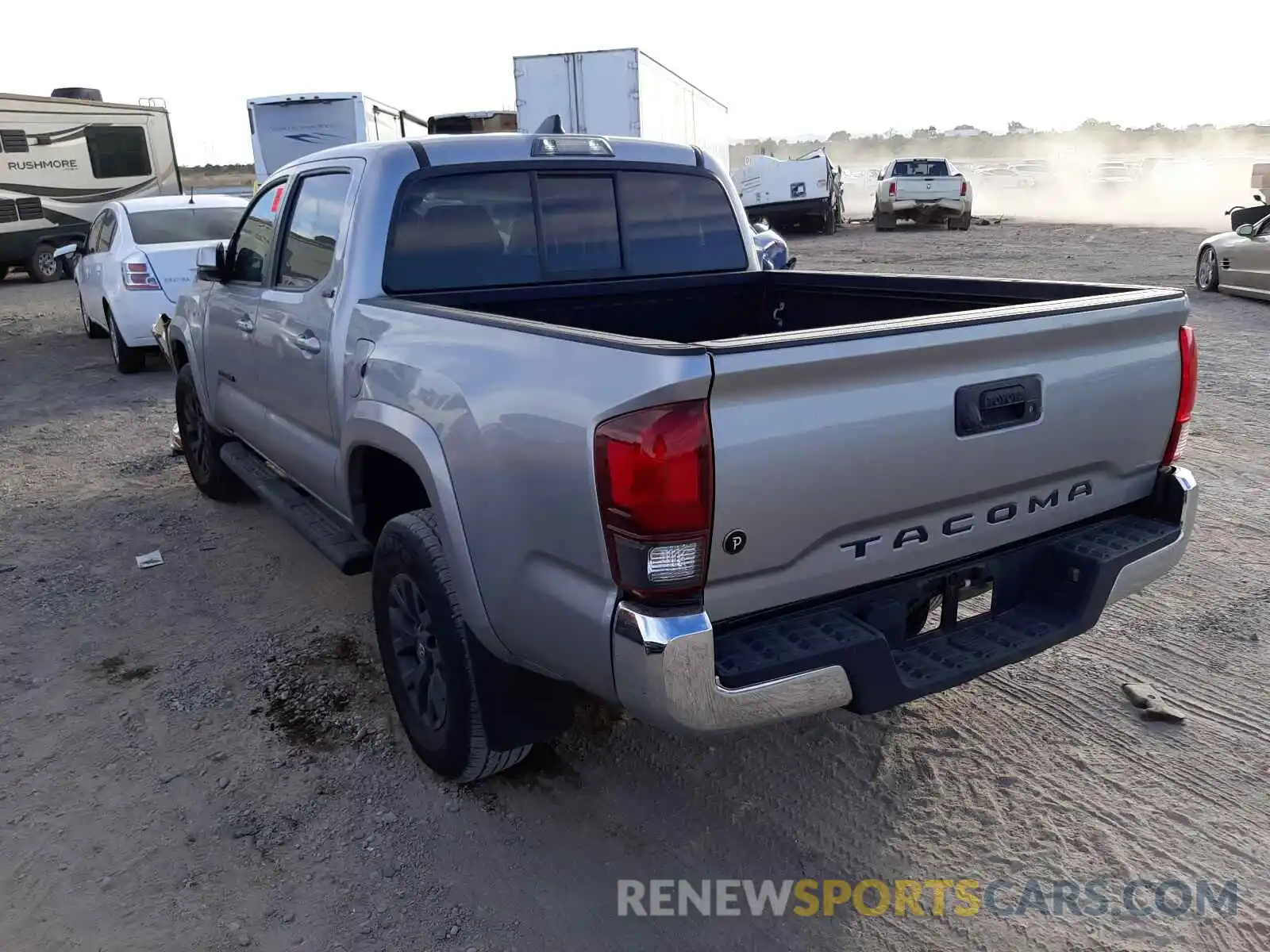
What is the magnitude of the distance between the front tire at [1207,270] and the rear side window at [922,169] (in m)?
13.8

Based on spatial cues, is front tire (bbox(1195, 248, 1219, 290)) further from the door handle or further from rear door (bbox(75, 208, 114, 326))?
rear door (bbox(75, 208, 114, 326))

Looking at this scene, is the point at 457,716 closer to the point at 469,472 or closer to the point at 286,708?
the point at 469,472

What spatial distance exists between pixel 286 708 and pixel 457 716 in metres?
1.11

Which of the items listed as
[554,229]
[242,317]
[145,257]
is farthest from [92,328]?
[554,229]

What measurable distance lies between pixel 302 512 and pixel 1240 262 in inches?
486

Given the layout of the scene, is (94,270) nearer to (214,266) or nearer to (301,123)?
(214,266)

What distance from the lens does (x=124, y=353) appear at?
402 inches

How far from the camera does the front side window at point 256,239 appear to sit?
4.62m

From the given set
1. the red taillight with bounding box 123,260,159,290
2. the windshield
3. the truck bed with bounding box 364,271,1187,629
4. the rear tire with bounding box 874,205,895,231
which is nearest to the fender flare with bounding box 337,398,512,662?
the truck bed with bounding box 364,271,1187,629

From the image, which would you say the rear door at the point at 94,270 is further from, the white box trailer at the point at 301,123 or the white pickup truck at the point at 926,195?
the white pickup truck at the point at 926,195

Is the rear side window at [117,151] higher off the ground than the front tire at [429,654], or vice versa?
the rear side window at [117,151]

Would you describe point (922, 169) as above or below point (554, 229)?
above

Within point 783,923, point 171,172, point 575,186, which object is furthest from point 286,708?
point 171,172

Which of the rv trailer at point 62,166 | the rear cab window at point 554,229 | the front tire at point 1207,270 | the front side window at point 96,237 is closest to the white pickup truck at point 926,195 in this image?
the front tire at point 1207,270
